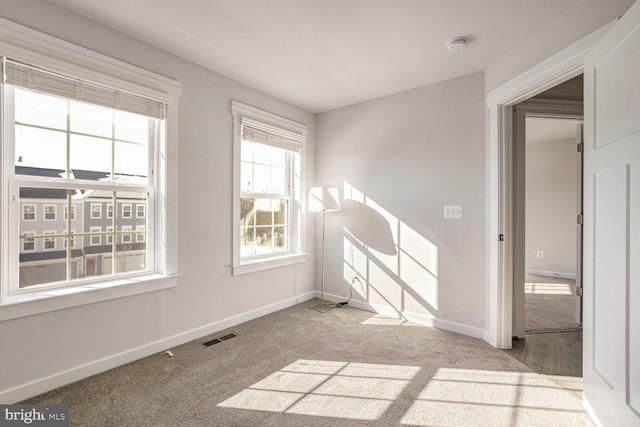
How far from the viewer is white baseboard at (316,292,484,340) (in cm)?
305

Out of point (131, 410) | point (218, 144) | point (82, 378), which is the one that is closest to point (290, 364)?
point (131, 410)

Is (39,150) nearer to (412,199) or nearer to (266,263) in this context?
(266,263)

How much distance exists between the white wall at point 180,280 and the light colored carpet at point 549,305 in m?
2.96

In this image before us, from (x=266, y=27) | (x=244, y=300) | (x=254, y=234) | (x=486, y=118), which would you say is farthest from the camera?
(x=254, y=234)

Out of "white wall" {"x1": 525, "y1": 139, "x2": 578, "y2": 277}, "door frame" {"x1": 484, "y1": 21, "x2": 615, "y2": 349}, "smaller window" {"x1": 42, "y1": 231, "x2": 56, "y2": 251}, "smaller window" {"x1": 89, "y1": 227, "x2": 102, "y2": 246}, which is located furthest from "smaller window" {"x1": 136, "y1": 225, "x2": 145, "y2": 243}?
"white wall" {"x1": 525, "y1": 139, "x2": 578, "y2": 277}

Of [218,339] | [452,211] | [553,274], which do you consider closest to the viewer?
[218,339]

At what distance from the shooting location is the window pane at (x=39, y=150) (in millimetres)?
2010

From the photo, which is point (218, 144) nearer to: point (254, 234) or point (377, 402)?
point (254, 234)

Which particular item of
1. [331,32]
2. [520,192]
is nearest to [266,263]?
[331,32]

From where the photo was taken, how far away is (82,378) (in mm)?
2184

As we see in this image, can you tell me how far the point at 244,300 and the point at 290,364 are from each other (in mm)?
1145

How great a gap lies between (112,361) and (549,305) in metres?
4.93

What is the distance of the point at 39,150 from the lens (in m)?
2.08

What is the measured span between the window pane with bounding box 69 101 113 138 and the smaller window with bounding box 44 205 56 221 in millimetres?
573
